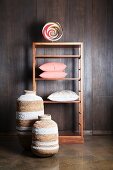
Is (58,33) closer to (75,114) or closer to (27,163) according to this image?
(75,114)

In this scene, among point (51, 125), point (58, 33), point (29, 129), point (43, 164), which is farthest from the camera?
point (58, 33)

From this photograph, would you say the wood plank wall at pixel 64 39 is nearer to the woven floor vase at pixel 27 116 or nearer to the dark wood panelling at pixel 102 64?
the dark wood panelling at pixel 102 64

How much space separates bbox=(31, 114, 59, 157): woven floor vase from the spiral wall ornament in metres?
1.38

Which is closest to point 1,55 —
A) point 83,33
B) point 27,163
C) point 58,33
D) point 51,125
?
point 58,33

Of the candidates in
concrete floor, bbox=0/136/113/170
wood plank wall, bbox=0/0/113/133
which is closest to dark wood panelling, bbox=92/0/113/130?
wood plank wall, bbox=0/0/113/133

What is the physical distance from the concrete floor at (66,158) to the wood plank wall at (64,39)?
0.65m

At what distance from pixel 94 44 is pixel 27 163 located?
232 cm

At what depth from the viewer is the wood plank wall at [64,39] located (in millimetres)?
4715

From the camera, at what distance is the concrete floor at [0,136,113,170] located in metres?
3.12

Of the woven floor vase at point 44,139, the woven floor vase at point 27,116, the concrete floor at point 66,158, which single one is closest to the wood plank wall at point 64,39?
the concrete floor at point 66,158

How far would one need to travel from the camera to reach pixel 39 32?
4727mm

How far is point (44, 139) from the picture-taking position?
3426 mm

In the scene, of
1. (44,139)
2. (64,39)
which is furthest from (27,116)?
(64,39)

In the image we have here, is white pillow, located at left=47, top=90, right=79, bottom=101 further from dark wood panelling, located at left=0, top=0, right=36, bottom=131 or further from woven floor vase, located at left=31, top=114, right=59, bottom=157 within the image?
woven floor vase, located at left=31, top=114, right=59, bottom=157
